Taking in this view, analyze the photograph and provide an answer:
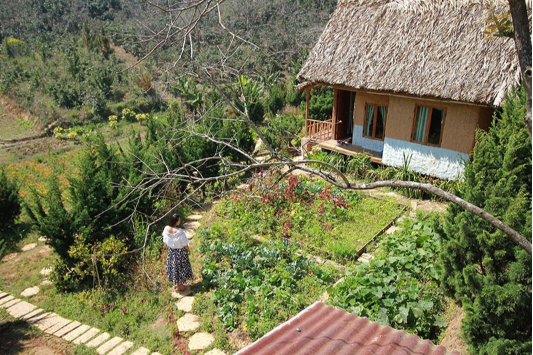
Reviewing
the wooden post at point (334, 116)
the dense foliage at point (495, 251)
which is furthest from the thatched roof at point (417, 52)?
the dense foliage at point (495, 251)

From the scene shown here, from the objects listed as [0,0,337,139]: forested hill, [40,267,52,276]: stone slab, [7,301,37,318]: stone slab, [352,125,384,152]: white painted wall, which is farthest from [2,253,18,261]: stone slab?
[0,0,337,139]: forested hill

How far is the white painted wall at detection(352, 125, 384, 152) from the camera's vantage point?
11853mm

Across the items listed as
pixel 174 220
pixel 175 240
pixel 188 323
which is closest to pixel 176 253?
pixel 175 240

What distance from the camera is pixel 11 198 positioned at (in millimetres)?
9258

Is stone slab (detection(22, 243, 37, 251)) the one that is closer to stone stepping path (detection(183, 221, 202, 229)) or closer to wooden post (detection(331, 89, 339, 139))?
stone stepping path (detection(183, 221, 202, 229))

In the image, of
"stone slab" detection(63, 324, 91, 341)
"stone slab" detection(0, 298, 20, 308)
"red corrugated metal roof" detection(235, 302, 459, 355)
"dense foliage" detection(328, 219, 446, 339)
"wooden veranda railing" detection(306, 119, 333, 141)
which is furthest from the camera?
"wooden veranda railing" detection(306, 119, 333, 141)

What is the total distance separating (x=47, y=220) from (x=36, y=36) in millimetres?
28421

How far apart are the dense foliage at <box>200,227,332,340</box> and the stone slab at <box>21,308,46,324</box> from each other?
270 cm

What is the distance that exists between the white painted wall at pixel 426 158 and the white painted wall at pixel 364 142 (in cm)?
55

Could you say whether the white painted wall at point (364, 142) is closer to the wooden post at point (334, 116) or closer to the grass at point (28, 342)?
the wooden post at point (334, 116)

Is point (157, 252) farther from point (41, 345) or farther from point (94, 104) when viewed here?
point (94, 104)

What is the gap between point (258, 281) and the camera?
6473 millimetres

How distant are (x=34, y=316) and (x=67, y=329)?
81 centimetres

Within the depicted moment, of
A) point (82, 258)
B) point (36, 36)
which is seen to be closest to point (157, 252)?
point (82, 258)
